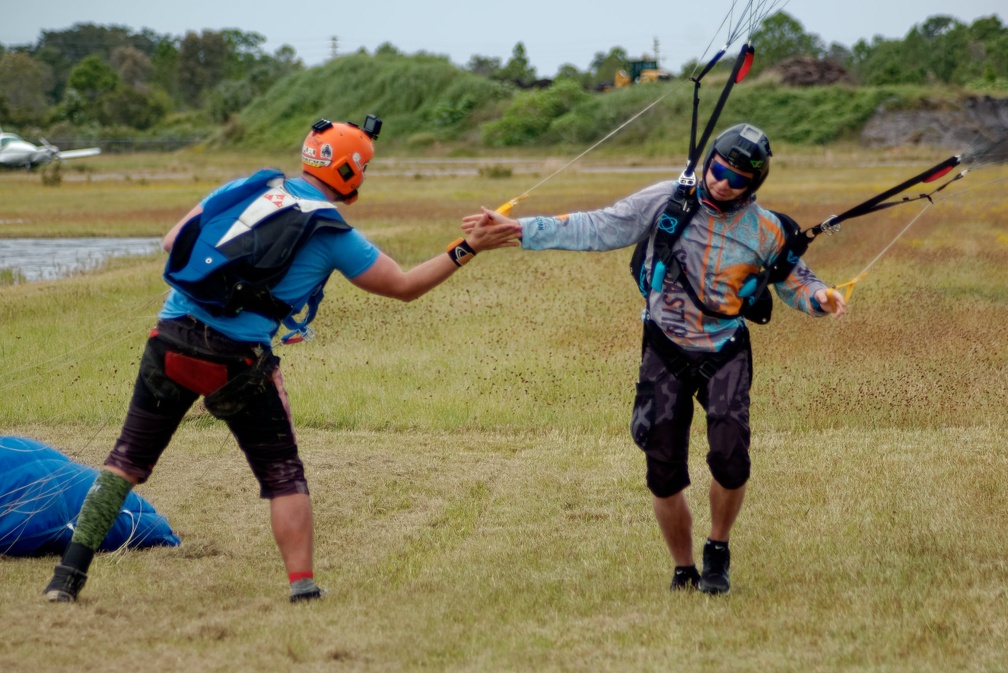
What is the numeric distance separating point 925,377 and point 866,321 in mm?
2764

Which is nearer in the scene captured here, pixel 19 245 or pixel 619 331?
pixel 619 331

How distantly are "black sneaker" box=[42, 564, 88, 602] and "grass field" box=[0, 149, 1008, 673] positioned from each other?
10cm

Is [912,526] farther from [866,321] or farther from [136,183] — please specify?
[136,183]

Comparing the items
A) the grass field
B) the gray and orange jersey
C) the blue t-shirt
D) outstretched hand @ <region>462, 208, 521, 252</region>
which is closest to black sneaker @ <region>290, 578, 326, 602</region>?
the grass field

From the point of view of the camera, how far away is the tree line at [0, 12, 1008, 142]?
65.2m

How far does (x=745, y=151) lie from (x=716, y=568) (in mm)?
1837

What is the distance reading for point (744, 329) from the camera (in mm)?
5230

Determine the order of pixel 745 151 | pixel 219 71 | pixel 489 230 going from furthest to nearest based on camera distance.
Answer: pixel 219 71, pixel 489 230, pixel 745 151

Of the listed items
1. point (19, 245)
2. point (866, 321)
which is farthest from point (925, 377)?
point (19, 245)

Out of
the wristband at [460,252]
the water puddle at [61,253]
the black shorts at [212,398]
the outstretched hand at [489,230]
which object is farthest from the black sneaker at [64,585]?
the water puddle at [61,253]

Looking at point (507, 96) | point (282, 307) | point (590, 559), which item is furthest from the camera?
point (507, 96)

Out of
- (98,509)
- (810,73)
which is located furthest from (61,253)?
(810,73)

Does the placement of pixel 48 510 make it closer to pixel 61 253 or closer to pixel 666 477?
pixel 666 477

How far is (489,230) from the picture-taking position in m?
5.15
